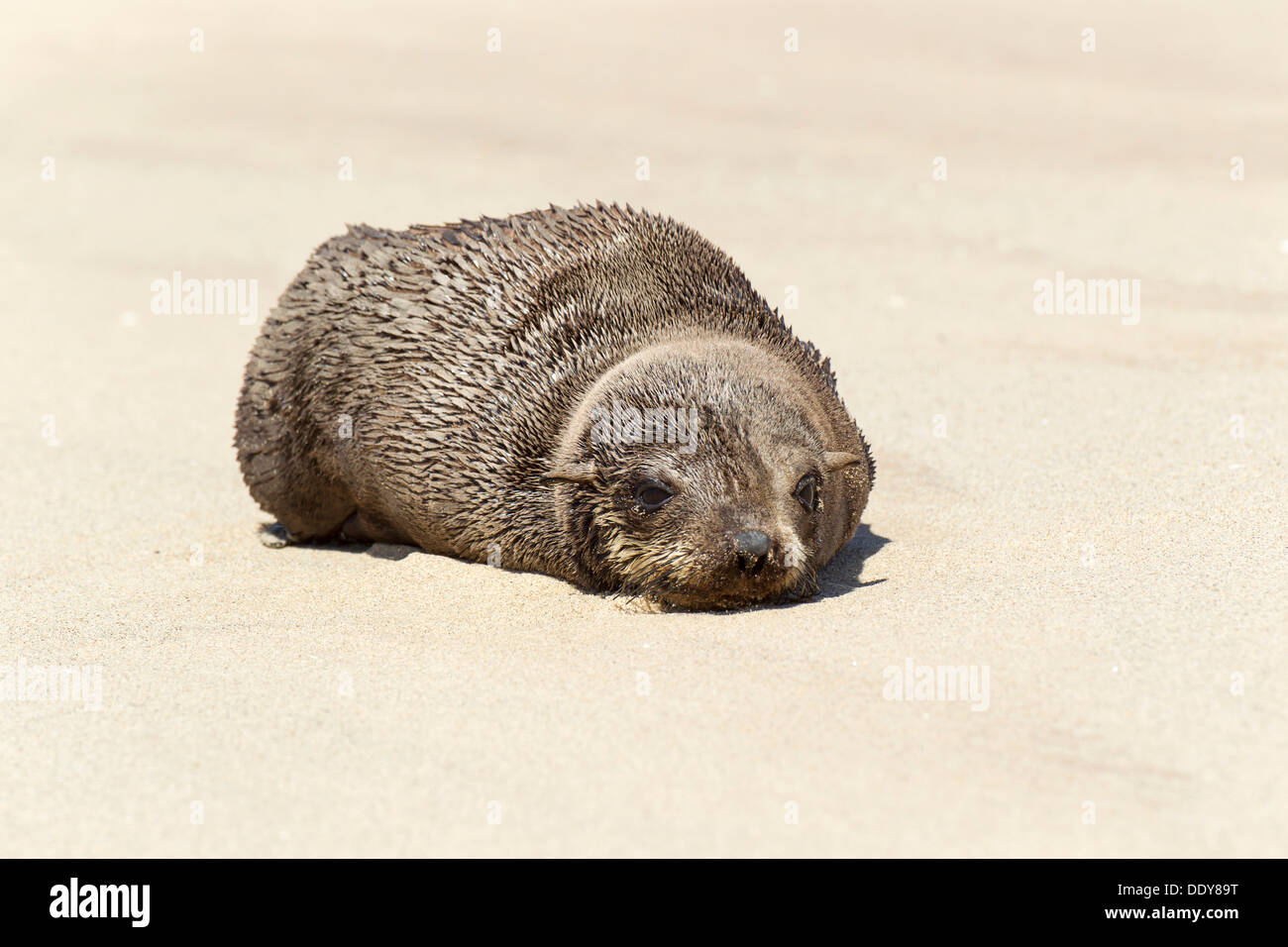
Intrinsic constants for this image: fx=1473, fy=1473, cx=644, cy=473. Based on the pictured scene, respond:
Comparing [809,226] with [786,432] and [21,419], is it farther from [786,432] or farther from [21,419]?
[786,432]

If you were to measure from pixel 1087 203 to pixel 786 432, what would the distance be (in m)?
9.79

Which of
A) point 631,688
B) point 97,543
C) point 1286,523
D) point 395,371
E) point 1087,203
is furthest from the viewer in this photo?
point 1087,203

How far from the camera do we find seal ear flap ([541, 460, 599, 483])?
7.09 meters

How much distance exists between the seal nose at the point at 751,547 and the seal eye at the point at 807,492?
0.39 meters

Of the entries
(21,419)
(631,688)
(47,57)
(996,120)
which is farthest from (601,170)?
(631,688)

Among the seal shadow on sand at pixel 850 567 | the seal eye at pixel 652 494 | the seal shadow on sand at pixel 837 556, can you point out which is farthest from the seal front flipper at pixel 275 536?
the seal shadow on sand at pixel 850 567

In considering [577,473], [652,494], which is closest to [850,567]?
[652,494]

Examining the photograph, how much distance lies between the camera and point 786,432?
702 centimetres

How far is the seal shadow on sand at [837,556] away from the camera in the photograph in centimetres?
724

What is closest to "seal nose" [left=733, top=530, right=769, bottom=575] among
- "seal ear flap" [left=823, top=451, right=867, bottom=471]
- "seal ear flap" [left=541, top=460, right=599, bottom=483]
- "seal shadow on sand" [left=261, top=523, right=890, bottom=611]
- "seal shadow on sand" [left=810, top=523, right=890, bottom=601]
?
"seal shadow on sand" [left=261, top=523, right=890, bottom=611]

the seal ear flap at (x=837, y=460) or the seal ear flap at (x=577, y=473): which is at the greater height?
the seal ear flap at (x=837, y=460)

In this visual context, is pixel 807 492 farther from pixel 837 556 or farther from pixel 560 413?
pixel 560 413

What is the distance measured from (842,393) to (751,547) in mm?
5271

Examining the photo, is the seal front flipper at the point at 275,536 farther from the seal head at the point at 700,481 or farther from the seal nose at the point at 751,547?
the seal nose at the point at 751,547
